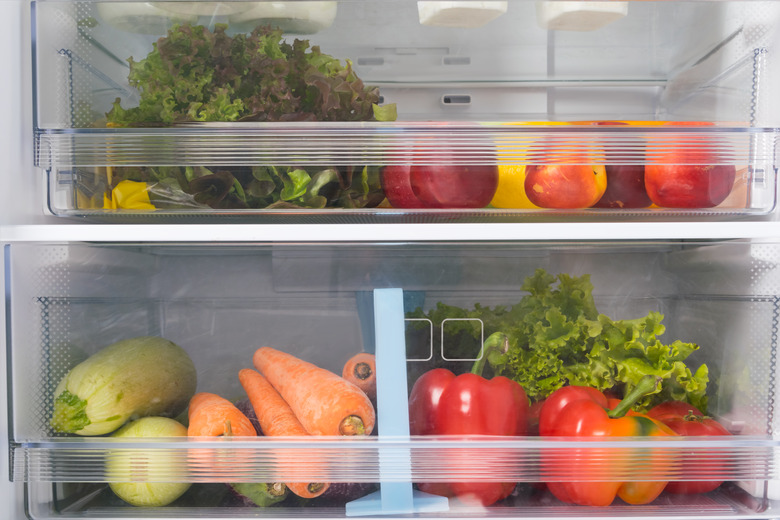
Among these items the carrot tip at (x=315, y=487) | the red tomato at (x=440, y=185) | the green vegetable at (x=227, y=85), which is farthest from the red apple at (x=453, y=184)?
the carrot tip at (x=315, y=487)

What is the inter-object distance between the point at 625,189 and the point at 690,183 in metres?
0.09

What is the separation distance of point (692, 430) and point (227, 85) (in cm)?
88

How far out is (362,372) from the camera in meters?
0.97

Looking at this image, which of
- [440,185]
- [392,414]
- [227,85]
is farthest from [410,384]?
[227,85]

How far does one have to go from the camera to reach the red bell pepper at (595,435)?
2.96 feet

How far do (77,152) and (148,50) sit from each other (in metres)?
0.20

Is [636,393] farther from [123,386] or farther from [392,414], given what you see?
[123,386]

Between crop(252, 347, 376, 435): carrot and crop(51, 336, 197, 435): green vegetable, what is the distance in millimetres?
148

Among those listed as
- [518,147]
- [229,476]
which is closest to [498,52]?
[518,147]

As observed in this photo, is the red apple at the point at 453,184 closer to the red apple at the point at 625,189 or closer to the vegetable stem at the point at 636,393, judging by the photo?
the red apple at the point at 625,189

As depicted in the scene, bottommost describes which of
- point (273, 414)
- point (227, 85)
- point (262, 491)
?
point (262, 491)

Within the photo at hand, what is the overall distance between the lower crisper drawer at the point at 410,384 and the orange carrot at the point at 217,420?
0.04ft

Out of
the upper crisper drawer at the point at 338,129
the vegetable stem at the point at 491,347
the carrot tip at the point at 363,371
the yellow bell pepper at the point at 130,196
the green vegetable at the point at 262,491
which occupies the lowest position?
the green vegetable at the point at 262,491

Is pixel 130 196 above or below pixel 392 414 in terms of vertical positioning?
above
